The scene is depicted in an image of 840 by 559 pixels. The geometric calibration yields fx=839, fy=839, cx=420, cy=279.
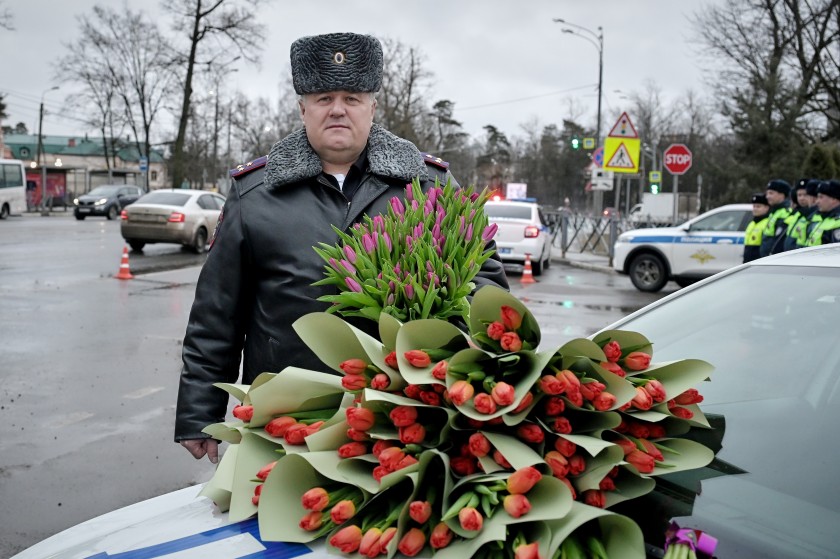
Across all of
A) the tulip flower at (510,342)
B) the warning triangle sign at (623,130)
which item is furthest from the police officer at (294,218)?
the warning triangle sign at (623,130)

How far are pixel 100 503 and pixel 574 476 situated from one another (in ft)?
Result: 11.8

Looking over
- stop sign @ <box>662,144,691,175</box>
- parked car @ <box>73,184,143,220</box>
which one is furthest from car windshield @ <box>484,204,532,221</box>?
parked car @ <box>73,184,143,220</box>

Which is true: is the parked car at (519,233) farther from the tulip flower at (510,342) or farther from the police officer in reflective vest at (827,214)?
the tulip flower at (510,342)

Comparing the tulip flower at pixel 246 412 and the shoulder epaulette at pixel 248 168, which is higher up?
the shoulder epaulette at pixel 248 168

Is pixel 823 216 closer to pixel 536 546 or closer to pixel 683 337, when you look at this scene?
pixel 683 337

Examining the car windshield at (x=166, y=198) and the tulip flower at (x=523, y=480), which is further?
the car windshield at (x=166, y=198)

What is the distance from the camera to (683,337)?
283 cm

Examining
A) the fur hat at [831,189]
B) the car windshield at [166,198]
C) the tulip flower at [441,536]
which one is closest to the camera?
the tulip flower at [441,536]

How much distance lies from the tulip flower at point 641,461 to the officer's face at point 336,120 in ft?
4.37

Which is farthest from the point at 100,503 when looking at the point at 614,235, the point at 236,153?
the point at 236,153

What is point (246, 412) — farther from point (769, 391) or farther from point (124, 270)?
point (124, 270)

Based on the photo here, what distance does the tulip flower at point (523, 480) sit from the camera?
1.39 m

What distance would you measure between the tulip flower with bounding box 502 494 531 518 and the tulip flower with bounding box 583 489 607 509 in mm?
156

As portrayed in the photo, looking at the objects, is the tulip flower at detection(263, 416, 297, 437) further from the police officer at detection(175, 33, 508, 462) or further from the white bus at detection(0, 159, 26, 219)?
the white bus at detection(0, 159, 26, 219)
